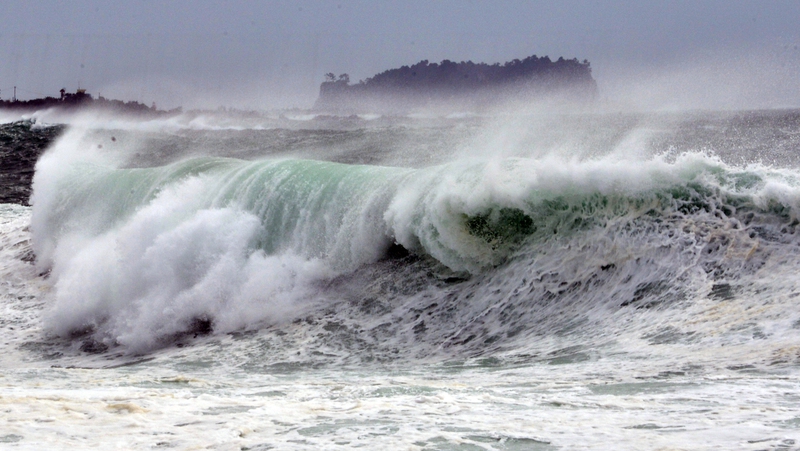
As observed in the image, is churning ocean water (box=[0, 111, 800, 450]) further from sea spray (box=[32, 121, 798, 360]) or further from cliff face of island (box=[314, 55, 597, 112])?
cliff face of island (box=[314, 55, 597, 112])

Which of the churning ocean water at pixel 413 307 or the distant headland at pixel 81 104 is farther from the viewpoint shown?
the distant headland at pixel 81 104

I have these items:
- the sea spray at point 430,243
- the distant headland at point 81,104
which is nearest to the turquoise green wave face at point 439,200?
the sea spray at point 430,243

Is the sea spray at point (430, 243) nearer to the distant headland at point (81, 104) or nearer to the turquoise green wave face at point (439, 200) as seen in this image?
the turquoise green wave face at point (439, 200)

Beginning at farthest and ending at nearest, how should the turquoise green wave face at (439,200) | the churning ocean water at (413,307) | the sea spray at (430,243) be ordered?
the turquoise green wave face at (439,200)
the sea spray at (430,243)
the churning ocean water at (413,307)

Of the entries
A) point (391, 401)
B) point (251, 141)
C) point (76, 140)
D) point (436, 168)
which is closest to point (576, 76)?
point (251, 141)

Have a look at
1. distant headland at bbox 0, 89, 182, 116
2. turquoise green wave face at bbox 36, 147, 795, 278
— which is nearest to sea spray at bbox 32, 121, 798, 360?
turquoise green wave face at bbox 36, 147, 795, 278

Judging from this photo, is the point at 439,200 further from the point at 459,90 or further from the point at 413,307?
the point at 459,90

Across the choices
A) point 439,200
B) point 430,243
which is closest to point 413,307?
point 430,243
